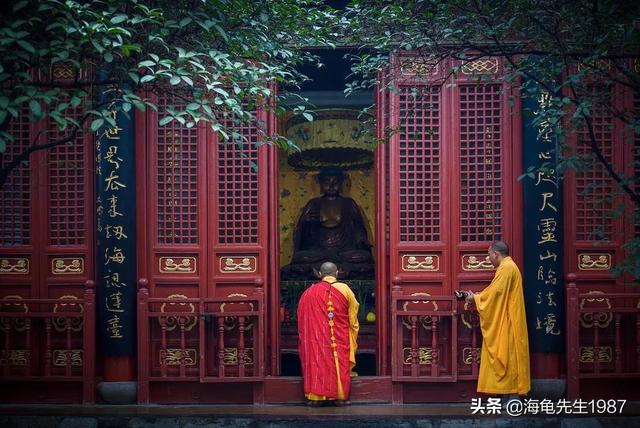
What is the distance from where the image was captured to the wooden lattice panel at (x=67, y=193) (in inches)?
394

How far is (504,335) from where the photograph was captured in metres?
9.28

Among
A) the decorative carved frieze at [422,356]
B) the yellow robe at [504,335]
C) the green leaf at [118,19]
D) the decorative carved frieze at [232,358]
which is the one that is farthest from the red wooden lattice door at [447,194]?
the green leaf at [118,19]

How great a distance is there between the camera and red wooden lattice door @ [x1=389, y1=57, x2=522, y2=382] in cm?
983

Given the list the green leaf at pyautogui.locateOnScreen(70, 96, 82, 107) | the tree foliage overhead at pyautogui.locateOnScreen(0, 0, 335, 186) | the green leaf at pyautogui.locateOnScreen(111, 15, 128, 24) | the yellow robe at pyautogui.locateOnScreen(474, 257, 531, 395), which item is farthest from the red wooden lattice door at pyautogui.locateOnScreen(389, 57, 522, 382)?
the green leaf at pyautogui.locateOnScreen(70, 96, 82, 107)

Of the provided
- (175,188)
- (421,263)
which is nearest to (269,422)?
(421,263)

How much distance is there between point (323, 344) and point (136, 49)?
A: 14.2ft

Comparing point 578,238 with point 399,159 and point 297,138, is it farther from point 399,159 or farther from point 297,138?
point 297,138

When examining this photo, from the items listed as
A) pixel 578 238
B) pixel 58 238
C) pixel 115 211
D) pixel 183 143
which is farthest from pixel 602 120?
pixel 58 238

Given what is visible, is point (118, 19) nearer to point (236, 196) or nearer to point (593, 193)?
point (236, 196)

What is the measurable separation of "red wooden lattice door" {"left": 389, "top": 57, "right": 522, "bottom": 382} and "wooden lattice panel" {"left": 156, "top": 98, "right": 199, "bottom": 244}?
7.44 ft

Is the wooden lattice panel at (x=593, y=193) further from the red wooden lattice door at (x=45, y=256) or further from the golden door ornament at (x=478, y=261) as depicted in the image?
the red wooden lattice door at (x=45, y=256)

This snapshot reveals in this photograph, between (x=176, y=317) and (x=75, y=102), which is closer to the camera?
(x=75, y=102)

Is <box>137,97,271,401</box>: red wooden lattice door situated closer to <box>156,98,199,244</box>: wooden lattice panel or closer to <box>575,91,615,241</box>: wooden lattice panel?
<box>156,98,199,244</box>: wooden lattice panel

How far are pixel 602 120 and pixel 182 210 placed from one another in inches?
193
